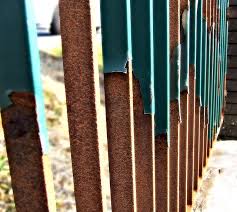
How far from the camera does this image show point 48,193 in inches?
30.3

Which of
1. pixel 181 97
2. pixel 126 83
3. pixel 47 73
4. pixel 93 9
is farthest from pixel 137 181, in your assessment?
pixel 47 73

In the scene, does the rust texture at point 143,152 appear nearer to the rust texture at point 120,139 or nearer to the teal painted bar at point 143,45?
A: the teal painted bar at point 143,45

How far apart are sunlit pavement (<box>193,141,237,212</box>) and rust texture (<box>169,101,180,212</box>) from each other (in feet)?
1.58

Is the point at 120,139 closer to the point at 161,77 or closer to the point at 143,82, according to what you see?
the point at 143,82

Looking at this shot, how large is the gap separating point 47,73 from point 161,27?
7765 mm

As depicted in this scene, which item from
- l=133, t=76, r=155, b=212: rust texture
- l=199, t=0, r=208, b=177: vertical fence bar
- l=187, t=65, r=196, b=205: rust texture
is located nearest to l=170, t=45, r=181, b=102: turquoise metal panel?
l=133, t=76, r=155, b=212: rust texture

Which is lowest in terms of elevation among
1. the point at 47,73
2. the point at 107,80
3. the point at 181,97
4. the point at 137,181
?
the point at 47,73

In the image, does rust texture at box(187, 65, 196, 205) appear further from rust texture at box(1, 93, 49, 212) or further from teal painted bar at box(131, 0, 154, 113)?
rust texture at box(1, 93, 49, 212)

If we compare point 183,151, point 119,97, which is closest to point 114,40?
point 119,97

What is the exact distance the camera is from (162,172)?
1.40 m

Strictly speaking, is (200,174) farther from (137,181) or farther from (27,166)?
(27,166)

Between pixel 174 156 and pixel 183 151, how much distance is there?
0.63 feet

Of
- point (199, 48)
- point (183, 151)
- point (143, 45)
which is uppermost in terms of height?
point (143, 45)

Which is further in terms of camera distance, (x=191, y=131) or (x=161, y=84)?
(x=191, y=131)
